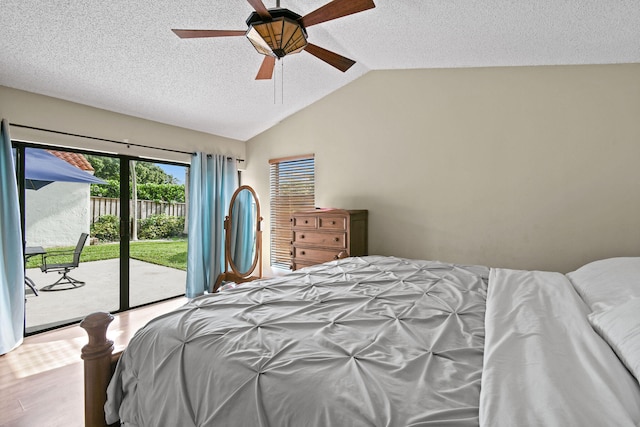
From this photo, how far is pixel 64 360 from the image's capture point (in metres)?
2.46

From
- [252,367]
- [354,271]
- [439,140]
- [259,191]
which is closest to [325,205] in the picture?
[259,191]

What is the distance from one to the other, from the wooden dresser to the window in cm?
59

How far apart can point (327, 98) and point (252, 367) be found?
11.8ft

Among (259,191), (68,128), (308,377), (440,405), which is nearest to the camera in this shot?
(440,405)

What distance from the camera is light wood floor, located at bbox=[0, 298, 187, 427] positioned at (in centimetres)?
182

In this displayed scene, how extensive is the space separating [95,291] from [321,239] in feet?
8.86

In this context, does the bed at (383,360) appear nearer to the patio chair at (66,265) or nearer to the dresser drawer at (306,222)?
the dresser drawer at (306,222)

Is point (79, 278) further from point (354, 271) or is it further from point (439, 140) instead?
point (439, 140)

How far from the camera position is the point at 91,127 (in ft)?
10.2

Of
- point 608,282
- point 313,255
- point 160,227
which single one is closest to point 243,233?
point 160,227

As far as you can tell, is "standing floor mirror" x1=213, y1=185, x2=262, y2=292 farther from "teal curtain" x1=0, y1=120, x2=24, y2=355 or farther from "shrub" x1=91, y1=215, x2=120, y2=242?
"teal curtain" x1=0, y1=120, x2=24, y2=355

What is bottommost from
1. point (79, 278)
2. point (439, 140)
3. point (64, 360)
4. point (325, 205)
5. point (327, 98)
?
point (64, 360)

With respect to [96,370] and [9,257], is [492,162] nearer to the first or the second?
[96,370]

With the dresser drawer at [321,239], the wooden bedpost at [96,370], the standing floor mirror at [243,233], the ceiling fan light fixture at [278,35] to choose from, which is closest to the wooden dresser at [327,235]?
the dresser drawer at [321,239]
